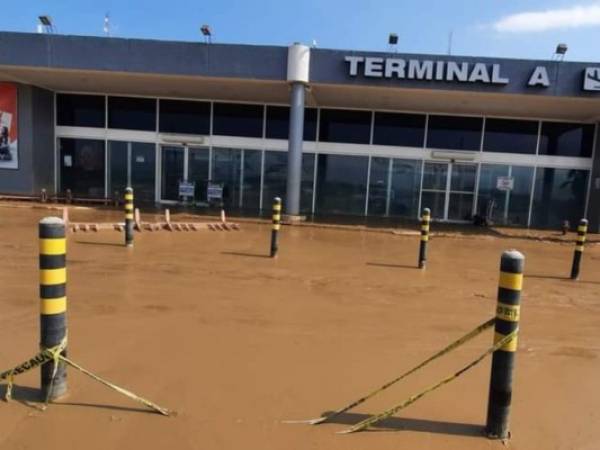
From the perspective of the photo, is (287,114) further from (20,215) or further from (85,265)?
(85,265)

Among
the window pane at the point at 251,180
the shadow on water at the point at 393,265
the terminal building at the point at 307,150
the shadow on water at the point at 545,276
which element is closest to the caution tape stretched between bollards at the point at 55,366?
the shadow on water at the point at 393,265

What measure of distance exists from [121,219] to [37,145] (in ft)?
21.7

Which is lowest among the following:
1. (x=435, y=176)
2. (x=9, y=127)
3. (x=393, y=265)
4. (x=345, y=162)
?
(x=393, y=265)

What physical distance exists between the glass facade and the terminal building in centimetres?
4

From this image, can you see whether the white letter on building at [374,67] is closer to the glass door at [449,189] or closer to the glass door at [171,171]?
the glass door at [449,189]

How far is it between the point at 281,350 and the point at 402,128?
16256mm

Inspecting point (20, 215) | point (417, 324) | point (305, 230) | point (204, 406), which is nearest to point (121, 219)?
point (20, 215)

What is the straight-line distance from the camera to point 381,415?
3357 mm

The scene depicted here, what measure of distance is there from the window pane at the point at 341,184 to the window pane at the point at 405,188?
1.20 m

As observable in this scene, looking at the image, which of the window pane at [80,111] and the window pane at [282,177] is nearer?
the window pane at [282,177]

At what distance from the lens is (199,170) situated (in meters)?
20.2

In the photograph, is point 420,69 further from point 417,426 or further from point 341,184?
point 417,426

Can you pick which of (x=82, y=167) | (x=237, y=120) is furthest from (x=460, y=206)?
(x=82, y=167)

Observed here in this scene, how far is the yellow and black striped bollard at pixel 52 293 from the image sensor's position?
340 centimetres
